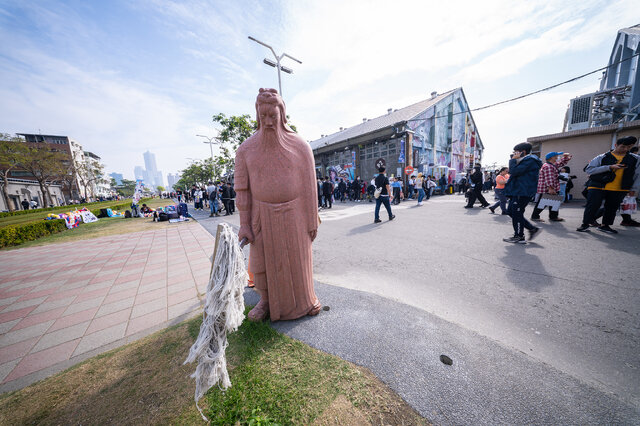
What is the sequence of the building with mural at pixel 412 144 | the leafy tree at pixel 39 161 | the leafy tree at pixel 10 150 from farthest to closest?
the leafy tree at pixel 39 161 < the leafy tree at pixel 10 150 < the building with mural at pixel 412 144

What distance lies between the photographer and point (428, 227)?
19.3 feet

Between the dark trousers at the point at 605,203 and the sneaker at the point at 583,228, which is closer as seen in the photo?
the dark trousers at the point at 605,203

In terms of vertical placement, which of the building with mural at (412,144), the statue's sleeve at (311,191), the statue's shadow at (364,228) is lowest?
the statue's shadow at (364,228)

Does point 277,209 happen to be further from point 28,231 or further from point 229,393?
point 28,231

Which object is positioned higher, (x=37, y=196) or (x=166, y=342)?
(x=37, y=196)

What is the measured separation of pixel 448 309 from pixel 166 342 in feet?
9.67

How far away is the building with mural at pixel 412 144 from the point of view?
51.4 feet

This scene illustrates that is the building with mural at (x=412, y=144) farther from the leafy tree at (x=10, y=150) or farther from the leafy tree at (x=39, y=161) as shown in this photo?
the leafy tree at (x=39, y=161)

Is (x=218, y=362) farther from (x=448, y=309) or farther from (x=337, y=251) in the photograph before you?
(x=337, y=251)

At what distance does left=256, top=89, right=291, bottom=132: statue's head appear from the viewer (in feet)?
6.20

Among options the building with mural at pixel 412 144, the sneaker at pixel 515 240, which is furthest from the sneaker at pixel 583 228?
the building with mural at pixel 412 144

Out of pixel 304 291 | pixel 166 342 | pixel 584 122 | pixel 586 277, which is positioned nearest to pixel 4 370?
pixel 166 342

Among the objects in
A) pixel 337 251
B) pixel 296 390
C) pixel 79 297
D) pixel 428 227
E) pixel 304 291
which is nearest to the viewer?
pixel 296 390

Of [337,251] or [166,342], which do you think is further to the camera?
[337,251]
